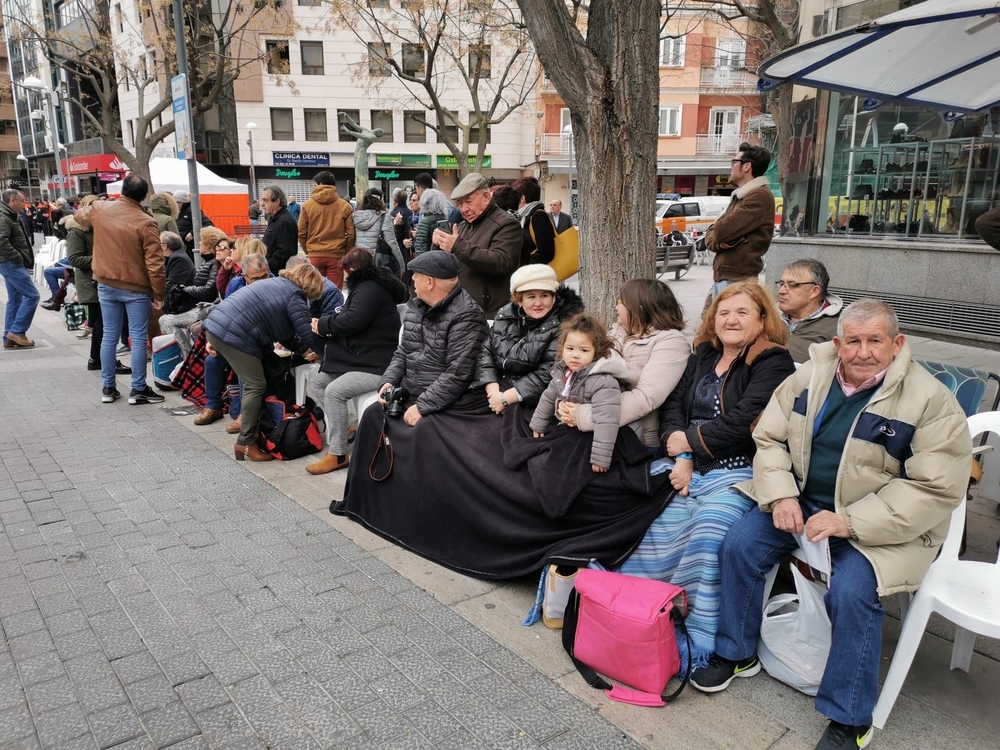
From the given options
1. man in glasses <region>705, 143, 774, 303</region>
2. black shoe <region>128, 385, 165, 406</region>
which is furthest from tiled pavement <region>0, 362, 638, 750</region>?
man in glasses <region>705, 143, 774, 303</region>

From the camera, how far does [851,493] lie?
2.88 metres

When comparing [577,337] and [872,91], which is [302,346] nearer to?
[577,337]

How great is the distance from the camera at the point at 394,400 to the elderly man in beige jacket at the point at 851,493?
2193 mm

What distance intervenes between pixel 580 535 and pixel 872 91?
392 cm

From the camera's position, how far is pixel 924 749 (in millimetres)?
2625

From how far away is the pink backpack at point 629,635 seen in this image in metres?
2.90

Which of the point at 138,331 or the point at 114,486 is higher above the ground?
the point at 138,331

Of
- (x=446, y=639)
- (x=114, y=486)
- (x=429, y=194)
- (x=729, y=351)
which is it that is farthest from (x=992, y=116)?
(x=114, y=486)

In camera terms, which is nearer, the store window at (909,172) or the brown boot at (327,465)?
the brown boot at (327,465)

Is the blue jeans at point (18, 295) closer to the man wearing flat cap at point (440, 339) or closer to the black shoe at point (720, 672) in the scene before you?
the man wearing flat cap at point (440, 339)

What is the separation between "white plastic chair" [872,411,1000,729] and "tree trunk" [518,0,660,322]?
2.80 metres

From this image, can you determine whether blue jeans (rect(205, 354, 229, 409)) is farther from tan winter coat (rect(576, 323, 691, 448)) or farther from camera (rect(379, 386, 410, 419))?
tan winter coat (rect(576, 323, 691, 448))

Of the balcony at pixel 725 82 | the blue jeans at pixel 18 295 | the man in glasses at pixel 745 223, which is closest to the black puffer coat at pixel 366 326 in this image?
the man in glasses at pixel 745 223

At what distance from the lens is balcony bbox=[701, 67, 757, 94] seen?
134 feet
